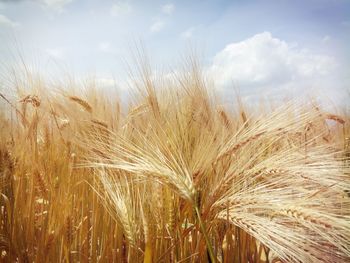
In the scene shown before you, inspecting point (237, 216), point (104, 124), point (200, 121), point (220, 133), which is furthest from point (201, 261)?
point (104, 124)

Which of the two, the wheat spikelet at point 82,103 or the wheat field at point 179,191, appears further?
the wheat spikelet at point 82,103

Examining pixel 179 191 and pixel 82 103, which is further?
pixel 82 103

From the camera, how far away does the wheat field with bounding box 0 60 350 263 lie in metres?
1.20

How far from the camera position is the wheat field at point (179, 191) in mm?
1200

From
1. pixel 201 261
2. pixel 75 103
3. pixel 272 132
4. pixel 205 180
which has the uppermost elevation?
pixel 75 103

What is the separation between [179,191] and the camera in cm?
122

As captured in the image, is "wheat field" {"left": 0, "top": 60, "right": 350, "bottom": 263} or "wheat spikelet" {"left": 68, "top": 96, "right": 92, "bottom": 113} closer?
"wheat field" {"left": 0, "top": 60, "right": 350, "bottom": 263}

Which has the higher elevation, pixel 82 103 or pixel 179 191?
pixel 82 103

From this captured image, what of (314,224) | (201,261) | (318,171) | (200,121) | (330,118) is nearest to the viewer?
(314,224)

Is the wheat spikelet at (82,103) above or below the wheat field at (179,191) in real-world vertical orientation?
above

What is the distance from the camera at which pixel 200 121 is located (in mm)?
1811

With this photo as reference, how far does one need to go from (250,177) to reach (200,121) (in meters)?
0.48

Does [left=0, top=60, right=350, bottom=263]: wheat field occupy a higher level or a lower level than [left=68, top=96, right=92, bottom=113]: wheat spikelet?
lower

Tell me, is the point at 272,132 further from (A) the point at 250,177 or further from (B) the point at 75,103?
(B) the point at 75,103
